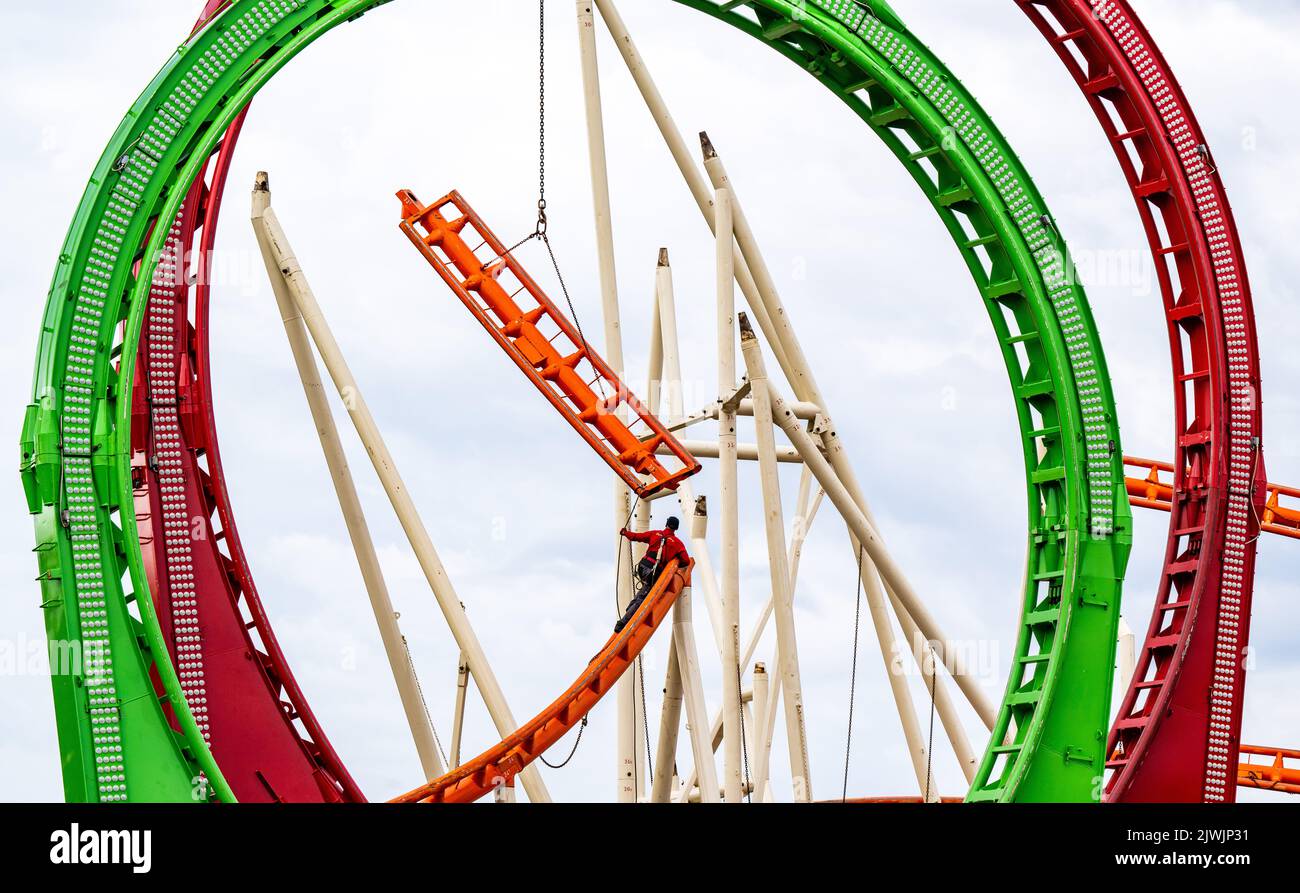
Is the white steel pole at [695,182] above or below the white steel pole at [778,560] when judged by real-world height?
above

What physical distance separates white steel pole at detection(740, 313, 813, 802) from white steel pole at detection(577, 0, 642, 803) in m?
1.22

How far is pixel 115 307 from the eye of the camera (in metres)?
14.4

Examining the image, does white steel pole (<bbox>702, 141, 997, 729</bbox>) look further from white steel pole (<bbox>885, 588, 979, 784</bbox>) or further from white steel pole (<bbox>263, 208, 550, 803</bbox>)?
white steel pole (<bbox>263, 208, 550, 803</bbox>)

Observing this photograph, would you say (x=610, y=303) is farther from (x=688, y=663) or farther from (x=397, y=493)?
(x=688, y=663)

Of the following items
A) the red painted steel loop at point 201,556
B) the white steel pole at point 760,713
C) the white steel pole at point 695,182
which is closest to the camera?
the red painted steel loop at point 201,556

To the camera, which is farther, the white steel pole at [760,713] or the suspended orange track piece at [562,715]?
the white steel pole at [760,713]

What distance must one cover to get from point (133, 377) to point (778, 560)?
18.6 ft

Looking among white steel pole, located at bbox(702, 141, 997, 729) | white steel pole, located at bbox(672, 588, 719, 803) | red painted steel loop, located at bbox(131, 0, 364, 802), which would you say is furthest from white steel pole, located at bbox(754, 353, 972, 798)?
red painted steel loop, located at bbox(131, 0, 364, 802)

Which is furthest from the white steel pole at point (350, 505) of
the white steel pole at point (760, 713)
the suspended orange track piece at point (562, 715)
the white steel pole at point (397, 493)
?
the white steel pole at point (760, 713)

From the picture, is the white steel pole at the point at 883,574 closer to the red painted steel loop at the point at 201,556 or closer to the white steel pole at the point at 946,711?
the white steel pole at the point at 946,711

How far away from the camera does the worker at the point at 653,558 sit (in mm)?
16750

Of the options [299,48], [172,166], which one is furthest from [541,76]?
[172,166]

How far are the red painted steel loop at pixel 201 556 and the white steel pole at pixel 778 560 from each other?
→ 3.95m
